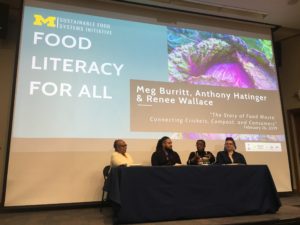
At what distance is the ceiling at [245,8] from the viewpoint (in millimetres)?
4477

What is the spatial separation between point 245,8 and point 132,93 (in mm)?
2422

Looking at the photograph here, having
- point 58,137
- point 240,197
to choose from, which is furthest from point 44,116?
point 240,197

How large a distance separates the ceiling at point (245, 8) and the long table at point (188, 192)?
2.75 meters

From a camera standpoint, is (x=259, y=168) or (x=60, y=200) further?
(x=60, y=200)

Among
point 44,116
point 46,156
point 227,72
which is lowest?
point 46,156

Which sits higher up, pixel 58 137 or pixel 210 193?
pixel 58 137

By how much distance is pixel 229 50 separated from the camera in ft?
15.6

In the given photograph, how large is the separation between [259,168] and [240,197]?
40 cm

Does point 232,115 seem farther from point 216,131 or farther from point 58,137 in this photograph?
point 58,137

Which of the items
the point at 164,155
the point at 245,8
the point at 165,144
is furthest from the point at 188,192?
the point at 245,8

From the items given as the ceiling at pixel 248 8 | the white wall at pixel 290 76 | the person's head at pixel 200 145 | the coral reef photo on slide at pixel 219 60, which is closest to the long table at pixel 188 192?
the person's head at pixel 200 145

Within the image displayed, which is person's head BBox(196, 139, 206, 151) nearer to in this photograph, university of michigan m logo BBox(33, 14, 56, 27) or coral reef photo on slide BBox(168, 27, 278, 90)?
coral reef photo on slide BBox(168, 27, 278, 90)

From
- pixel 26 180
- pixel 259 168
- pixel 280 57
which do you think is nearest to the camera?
pixel 259 168

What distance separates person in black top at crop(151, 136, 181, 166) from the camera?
341 cm
